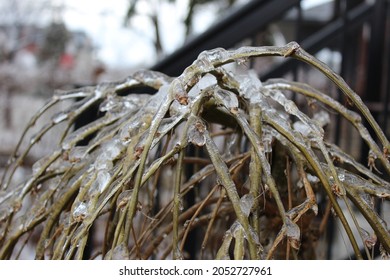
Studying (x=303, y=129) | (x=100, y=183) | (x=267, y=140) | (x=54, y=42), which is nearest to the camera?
(x=100, y=183)

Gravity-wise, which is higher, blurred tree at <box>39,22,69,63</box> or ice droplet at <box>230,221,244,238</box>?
blurred tree at <box>39,22,69,63</box>

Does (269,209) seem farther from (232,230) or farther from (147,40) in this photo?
(147,40)

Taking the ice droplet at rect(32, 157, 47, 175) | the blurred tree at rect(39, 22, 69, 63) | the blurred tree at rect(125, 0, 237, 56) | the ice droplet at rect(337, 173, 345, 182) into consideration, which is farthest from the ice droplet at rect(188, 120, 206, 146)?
the blurred tree at rect(39, 22, 69, 63)

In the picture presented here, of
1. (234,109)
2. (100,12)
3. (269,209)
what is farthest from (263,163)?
(100,12)

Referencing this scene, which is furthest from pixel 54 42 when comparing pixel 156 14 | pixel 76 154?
pixel 76 154

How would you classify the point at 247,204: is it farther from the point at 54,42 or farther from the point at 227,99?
the point at 54,42

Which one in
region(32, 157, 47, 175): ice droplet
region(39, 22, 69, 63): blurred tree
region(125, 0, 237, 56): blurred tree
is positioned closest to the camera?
region(32, 157, 47, 175): ice droplet

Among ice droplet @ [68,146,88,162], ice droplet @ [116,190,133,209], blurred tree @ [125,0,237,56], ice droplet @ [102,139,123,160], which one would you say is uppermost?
blurred tree @ [125,0,237,56]

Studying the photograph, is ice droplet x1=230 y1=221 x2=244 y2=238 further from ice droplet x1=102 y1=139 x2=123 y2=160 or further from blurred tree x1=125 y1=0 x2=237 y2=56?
blurred tree x1=125 y1=0 x2=237 y2=56

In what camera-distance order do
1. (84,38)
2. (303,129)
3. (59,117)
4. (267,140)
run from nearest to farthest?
(267,140), (303,129), (59,117), (84,38)

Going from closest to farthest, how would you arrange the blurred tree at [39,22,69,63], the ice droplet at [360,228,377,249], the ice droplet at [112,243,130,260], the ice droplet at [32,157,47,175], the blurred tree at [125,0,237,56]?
the ice droplet at [112,243,130,260]
the ice droplet at [360,228,377,249]
the ice droplet at [32,157,47,175]
the blurred tree at [125,0,237,56]
the blurred tree at [39,22,69,63]

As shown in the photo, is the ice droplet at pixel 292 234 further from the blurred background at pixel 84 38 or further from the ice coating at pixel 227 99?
the blurred background at pixel 84 38
